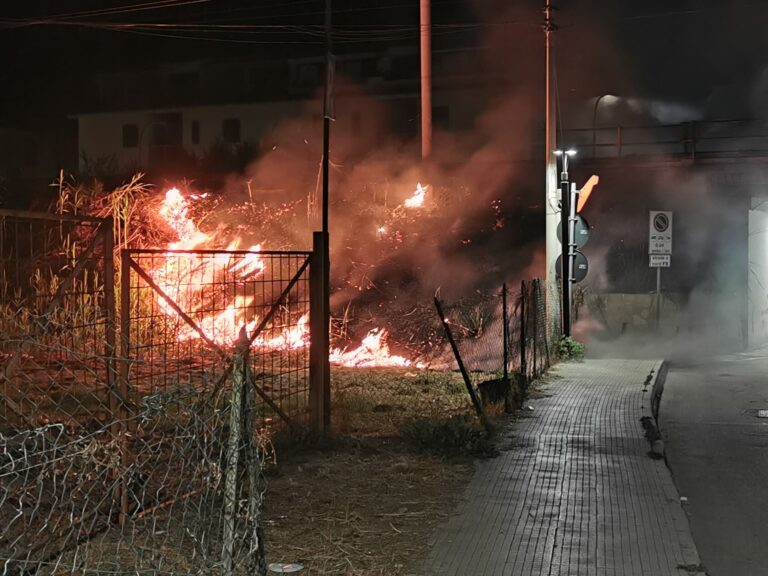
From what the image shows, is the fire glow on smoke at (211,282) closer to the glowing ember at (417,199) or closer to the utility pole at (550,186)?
the glowing ember at (417,199)

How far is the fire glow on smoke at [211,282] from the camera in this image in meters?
8.62

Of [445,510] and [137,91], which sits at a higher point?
[137,91]

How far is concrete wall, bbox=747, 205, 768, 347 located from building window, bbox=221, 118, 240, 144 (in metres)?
27.9

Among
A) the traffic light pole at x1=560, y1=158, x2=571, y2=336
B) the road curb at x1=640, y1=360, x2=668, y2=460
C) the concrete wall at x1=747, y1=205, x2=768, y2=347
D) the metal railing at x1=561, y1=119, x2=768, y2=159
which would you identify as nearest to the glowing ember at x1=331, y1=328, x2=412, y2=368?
the traffic light pole at x1=560, y1=158, x2=571, y2=336

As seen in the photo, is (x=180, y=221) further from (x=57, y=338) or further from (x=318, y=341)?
(x=318, y=341)

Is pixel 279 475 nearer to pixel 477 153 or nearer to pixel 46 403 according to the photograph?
pixel 46 403

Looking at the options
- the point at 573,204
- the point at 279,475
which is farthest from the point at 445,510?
the point at 573,204

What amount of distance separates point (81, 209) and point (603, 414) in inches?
442

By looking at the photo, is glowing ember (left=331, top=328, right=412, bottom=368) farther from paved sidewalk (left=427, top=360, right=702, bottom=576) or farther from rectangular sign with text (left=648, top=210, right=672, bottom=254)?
rectangular sign with text (left=648, top=210, right=672, bottom=254)

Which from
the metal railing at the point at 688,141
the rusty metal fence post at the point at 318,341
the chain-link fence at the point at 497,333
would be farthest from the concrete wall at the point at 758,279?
the rusty metal fence post at the point at 318,341

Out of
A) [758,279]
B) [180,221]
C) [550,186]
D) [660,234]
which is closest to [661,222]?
[660,234]

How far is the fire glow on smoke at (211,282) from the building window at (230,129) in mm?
24005

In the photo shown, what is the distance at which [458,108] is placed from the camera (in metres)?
35.2

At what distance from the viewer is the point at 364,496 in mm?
5461
